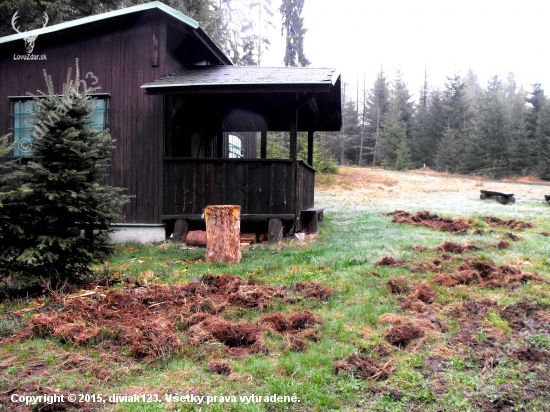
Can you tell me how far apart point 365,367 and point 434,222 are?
7.95 metres

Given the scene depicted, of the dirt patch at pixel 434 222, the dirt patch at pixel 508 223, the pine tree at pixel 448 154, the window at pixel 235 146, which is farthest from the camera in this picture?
the pine tree at pixel 448 154

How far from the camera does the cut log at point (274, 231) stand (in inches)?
319

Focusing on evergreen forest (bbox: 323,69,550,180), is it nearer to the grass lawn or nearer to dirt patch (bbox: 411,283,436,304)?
the grass lawn

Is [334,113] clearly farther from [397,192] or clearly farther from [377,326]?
[397,192]

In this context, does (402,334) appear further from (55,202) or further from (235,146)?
(235,146)

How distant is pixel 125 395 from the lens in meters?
2.69

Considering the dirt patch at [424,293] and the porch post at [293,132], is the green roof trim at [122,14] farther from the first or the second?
the dirt patch at [424,293]

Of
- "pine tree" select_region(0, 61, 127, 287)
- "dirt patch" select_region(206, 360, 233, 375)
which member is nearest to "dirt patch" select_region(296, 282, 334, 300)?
"dirt patch" select_region(206, 360, 233, 375)

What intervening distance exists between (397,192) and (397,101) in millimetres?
29384

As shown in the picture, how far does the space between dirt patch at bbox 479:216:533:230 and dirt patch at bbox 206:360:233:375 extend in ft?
27.7

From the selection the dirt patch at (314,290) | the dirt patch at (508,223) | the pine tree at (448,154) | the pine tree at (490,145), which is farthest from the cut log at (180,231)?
the pine tree at (448,154)

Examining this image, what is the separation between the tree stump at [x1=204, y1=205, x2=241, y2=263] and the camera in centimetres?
655

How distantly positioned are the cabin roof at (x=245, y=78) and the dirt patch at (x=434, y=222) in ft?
13.2

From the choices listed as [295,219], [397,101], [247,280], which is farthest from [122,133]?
[397,101]
